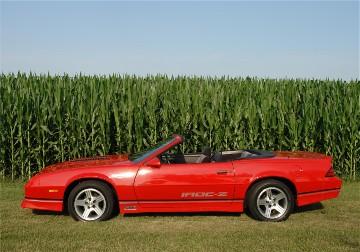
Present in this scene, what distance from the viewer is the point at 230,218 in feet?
22.1

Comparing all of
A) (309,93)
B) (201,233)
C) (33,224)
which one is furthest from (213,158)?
(309,93)

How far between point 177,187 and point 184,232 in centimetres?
78

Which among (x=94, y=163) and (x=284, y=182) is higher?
(x=94, y=163)

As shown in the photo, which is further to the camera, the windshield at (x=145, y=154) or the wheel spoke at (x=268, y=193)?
the windshield at (x=145, y=154)

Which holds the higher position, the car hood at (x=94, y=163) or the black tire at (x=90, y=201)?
the car hood at (x=94, y=163)

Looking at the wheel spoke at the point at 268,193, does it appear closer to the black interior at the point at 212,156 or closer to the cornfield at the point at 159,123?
the black interior at the point at 212,156

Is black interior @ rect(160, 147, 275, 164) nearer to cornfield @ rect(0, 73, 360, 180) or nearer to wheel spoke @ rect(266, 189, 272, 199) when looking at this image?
wheel spoke @ rect(266, 189, 272, 199)

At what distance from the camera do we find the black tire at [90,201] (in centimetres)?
648

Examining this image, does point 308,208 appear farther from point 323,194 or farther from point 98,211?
point 98,211

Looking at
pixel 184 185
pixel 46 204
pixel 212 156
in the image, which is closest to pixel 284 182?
pixel 212 156

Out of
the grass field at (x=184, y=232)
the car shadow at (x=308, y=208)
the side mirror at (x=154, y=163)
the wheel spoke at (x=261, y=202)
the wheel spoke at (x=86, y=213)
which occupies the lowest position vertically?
the car shadow at (x=308, y=208)

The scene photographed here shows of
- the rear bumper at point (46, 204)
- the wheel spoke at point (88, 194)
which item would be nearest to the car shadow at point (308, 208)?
the wheel spoke at point (88, 194)

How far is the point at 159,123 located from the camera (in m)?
11.0

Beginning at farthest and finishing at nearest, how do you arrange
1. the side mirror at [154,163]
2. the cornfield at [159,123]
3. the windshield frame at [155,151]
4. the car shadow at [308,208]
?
the cornfield at [159,123] < the car shadow at [308,208] < the windshield frame at [155,151] < the side mirror at [154,163]
